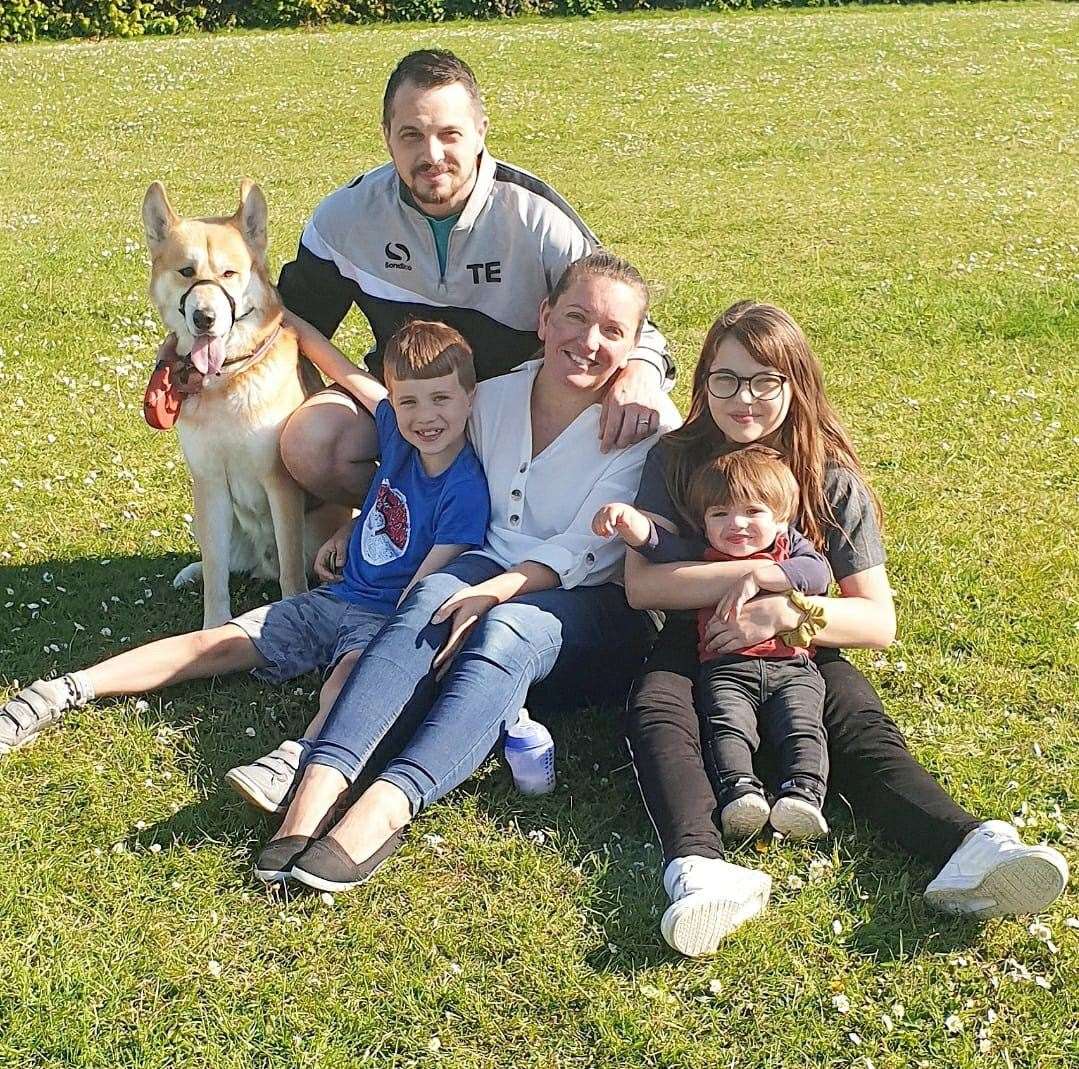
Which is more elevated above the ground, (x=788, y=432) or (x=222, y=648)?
(x=788, y=432)

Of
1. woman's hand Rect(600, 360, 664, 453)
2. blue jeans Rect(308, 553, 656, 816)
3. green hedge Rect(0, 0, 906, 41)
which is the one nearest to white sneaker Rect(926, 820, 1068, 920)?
blue jeans Rect(308, 553, 656, 816)

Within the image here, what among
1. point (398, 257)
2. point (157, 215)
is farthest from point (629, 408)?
point (157, 215)

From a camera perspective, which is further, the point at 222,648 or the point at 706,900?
the point at 222,648

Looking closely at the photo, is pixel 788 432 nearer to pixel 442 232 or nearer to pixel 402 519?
pixel 402 519

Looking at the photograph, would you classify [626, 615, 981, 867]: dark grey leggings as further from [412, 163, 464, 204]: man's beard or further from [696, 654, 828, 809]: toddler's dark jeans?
[412, 163, 464, 204]: man's beard

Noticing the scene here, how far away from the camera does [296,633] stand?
3887 millimetres

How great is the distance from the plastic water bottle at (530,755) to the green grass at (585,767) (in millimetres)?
63

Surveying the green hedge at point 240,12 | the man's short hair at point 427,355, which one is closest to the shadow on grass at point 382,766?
the man's short hair at point 427,355

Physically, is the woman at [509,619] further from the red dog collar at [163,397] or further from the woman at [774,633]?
the red dog collar at [163,397]

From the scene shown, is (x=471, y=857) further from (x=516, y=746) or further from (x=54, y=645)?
(x=54, y=645)

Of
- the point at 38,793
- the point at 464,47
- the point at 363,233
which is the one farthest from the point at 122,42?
the point at 38,793

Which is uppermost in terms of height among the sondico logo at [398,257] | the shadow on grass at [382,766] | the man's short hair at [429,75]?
the man's short hair at [429,75]

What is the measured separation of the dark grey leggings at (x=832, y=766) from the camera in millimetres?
2998

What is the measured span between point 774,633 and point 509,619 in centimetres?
72
